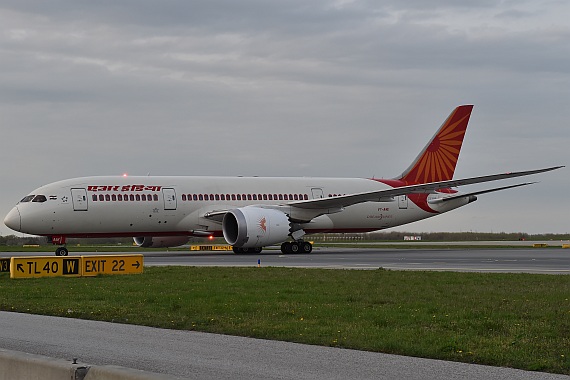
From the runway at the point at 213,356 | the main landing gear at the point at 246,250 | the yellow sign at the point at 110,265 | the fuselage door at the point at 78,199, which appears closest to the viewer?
the runway at the point at 213,356

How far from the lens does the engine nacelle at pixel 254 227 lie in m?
38.9

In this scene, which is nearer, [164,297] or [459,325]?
[459,325]

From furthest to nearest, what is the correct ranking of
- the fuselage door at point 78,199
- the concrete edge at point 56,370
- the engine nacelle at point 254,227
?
1. the engine nacelle at point 254,227
2. the fuselage door at point 78,199
3. the concrete edge at point 56,370

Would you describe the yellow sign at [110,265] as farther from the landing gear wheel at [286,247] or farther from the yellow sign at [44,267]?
the landing gear wheel at [286,247]

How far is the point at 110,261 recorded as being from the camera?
82.4 ft

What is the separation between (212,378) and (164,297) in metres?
8.80

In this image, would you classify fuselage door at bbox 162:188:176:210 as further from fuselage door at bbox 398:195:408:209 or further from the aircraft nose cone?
fuselage door at bbox 398:195:408:209

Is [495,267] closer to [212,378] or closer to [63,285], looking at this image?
[63,285]

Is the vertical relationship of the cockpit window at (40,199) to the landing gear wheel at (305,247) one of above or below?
above

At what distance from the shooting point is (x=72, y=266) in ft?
80.3

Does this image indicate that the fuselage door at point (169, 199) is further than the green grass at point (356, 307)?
Yes

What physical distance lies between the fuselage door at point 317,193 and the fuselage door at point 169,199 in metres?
8.13

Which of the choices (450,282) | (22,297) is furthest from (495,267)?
(22,297)

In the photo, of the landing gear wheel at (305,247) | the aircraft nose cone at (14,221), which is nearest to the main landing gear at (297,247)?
the landing gear wheel at (305,247)
